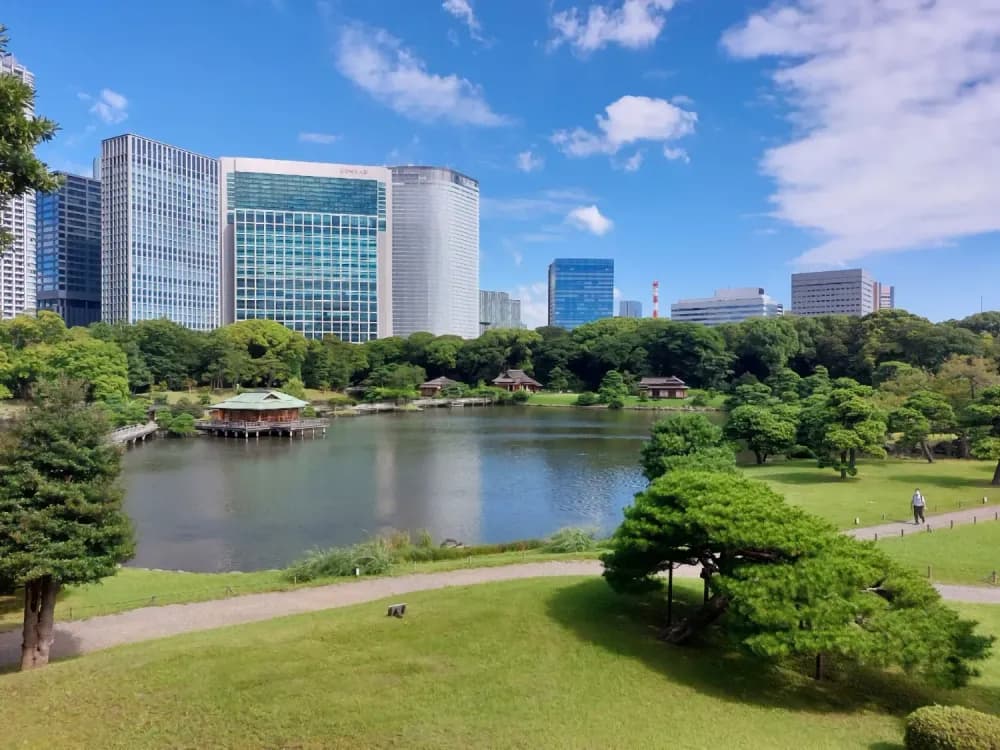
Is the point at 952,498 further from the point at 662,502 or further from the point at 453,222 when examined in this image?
the point at 453,222

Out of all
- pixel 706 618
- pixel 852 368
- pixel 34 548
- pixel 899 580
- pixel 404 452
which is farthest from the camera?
pixel 852 368

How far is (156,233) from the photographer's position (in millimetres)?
101000

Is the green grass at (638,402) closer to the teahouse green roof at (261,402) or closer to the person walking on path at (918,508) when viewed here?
the teahouse green roof at (261,402)

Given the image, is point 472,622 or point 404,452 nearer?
point 472,622

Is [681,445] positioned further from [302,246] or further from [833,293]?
[833,293]

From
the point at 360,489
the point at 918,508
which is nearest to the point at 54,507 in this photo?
the point at 360,489

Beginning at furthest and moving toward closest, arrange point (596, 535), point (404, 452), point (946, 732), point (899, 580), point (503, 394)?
point (503, 394)
point (404, 452)
point (596, 535)
point (899, 580)
point (946, 732)

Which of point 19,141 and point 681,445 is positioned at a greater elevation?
point 19,141

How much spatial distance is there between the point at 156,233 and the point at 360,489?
90.5 m

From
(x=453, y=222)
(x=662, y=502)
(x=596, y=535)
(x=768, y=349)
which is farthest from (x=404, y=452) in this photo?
(x=453, y=222)

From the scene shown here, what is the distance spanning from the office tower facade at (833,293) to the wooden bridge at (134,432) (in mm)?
160959

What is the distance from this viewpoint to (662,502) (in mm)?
10492

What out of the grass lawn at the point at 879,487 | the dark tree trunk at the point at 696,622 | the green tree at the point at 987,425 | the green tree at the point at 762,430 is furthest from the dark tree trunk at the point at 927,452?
the dark tree trunk at the point at 696,622

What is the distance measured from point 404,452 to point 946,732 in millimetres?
35351
